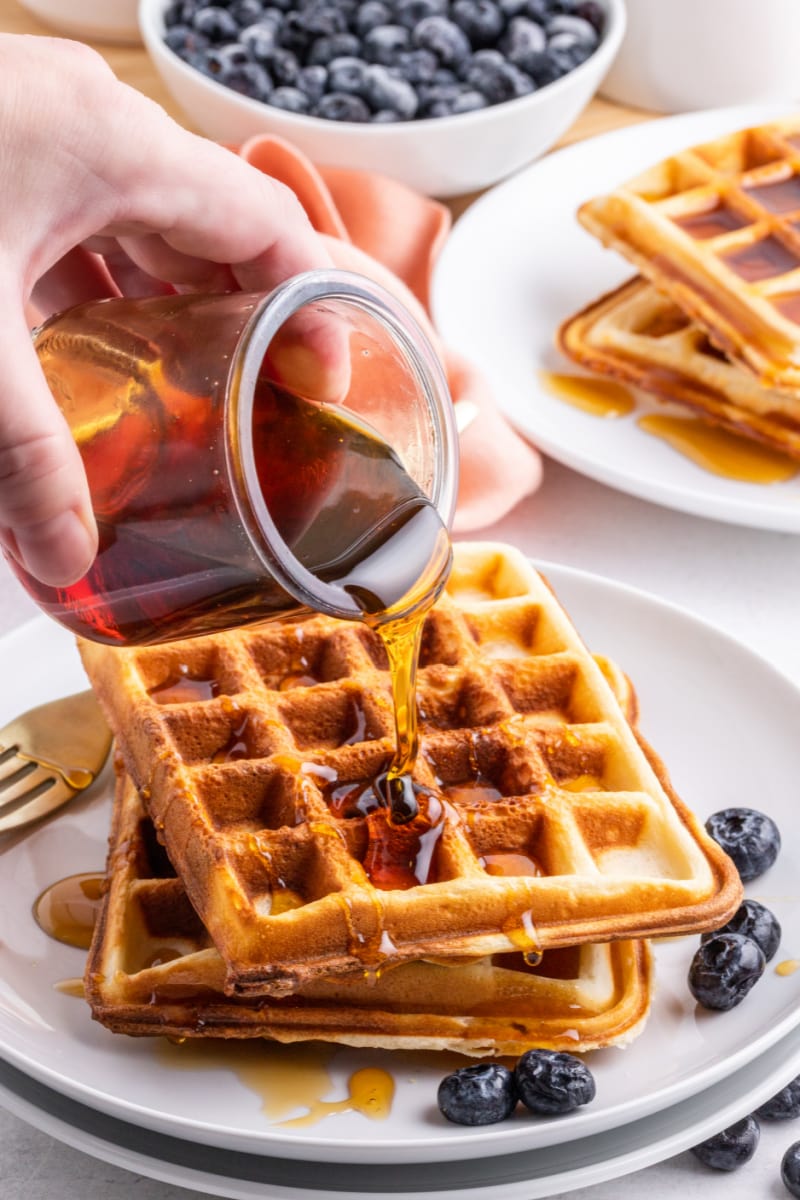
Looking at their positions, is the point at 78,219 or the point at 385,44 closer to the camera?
the point at 78,219

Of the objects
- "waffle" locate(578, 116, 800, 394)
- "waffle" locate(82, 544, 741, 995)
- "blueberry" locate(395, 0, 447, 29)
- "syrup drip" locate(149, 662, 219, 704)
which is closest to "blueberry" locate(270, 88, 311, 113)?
"blueberry" locate(395, 0, 447, 29)

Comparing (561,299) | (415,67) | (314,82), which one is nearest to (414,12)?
(415,67)

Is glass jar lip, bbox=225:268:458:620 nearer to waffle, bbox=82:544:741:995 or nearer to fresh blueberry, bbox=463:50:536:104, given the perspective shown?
waffle, bbox=82:544:741:995

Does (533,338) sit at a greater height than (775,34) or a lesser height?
lesser

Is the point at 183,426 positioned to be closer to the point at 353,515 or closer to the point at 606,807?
the point at 353,515

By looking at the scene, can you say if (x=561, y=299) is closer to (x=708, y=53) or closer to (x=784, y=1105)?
(x=708, y=53)

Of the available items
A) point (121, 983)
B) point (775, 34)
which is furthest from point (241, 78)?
point (121, 983)
